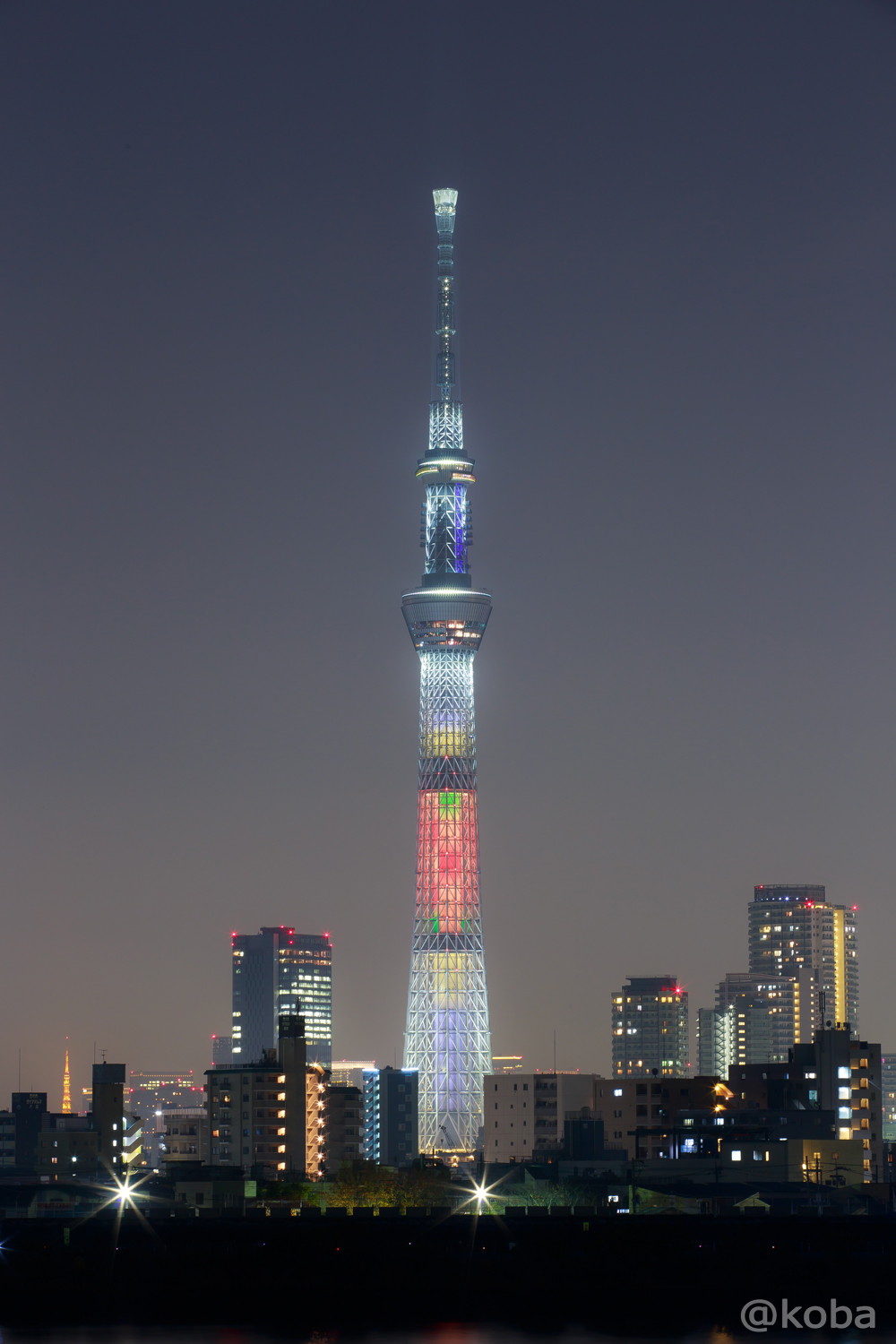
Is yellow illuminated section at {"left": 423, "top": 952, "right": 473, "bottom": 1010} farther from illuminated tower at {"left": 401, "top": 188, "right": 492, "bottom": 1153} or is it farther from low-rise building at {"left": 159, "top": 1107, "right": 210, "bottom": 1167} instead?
low-rise building at {"left": 159, "top": 1107, "right": 210, "bottom": 1167}

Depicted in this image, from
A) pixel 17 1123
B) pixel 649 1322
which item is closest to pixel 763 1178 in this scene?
pixel 649 1322

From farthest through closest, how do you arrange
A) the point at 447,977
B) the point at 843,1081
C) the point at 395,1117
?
the point at 395,1117, the point at 447,977, the point at 843,1081

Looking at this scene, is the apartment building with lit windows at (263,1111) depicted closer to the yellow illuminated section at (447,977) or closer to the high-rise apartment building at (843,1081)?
the yellow illuminated section at (447,977)

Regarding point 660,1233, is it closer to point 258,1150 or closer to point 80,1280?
point 80,1280

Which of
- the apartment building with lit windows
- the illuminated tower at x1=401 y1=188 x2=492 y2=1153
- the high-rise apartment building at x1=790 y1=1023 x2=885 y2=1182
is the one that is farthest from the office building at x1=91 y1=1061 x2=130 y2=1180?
the high-rise apartment building at x1=790 y1=1023 x2=885 y2=1182

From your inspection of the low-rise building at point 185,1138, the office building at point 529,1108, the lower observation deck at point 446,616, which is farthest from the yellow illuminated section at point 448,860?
the low-rise building at point 185,1138

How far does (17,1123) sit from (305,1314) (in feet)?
304

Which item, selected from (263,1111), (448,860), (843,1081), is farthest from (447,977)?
(843,1081)

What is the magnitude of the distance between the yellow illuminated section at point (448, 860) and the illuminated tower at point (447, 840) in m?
0.06

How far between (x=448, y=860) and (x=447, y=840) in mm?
1335

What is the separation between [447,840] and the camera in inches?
5935

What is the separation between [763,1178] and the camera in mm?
99688

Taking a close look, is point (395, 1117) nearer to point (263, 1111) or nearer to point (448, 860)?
point (448, 860)

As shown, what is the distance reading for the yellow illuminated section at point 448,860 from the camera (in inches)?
5910
